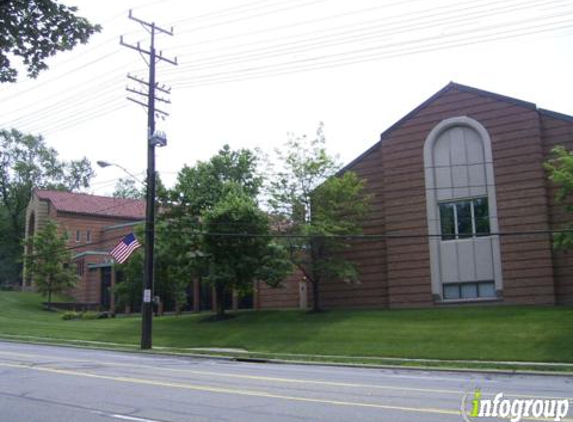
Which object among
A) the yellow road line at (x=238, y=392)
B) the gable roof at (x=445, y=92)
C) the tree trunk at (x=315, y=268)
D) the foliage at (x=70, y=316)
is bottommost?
the yellow road line at (x=238, y=392)

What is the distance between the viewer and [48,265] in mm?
50000

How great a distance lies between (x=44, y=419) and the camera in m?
9.40

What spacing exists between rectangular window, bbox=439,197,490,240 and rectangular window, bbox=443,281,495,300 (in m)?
2.51

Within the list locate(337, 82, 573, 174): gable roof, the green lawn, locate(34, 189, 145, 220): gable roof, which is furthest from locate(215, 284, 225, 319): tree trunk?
locate(34, 189, 145, 220): gable roof

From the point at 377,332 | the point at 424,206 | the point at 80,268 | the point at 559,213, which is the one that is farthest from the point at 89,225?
the point at 559,213

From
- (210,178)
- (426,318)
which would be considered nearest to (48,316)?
(210,178)

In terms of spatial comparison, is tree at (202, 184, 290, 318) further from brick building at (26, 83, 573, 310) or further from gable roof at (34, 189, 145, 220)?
gable roof at (34, 189, 145, 220)

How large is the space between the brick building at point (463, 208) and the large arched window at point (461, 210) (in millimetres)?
53

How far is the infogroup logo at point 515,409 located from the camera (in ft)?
30.6

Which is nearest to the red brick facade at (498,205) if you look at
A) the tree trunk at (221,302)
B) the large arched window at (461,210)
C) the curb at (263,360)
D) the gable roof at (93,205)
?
the large arched window at (461,210)

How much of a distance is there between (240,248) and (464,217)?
39.5 feet

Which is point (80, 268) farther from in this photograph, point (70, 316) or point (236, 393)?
point (236, 393)

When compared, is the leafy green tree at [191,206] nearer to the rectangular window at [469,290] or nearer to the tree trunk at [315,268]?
the tree trunk at [315,268]

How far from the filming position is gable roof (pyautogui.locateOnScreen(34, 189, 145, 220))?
65188mm
